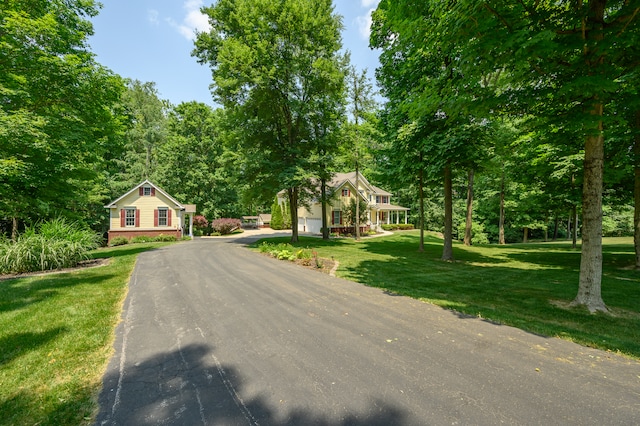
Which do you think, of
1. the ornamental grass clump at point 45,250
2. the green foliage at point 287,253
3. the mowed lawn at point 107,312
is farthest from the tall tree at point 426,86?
the ornamental grass clump at point 45,250

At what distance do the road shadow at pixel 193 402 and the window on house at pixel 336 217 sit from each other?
94.7ft

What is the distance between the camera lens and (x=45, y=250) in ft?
34.1

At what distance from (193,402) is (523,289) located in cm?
951

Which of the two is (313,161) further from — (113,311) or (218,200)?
(218,200)

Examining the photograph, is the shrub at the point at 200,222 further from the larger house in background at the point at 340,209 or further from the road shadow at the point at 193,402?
the road shadow at the point at 193,402

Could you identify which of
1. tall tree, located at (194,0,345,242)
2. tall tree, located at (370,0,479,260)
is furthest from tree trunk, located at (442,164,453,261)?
tall tree, located at (194,0,345,242)

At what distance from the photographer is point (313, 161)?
18.4m

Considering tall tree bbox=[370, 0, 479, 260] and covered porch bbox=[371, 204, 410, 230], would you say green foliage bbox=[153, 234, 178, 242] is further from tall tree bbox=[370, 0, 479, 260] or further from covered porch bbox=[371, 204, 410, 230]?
covered porch bbox=[371, 204, 410, 230]

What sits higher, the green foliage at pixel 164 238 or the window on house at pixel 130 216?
the window on house at pixel 130 216

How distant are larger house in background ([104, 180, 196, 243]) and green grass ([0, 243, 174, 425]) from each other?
1954 cm

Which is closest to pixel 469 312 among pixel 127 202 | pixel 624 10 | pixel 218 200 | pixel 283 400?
pixel 283 400

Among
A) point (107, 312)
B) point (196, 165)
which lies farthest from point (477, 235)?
point (196, 165)

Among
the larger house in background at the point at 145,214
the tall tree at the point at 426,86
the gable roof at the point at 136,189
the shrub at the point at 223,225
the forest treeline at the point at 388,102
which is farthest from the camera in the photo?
the shrub at the point at 223,225

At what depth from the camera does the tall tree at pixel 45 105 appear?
9766 millimetres
